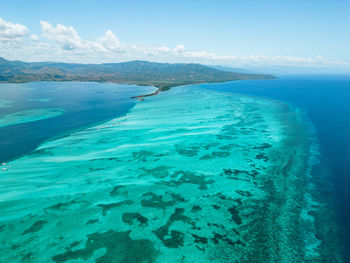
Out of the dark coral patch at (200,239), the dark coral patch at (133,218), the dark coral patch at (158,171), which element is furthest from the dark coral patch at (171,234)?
the dark coral patch at (158,171)

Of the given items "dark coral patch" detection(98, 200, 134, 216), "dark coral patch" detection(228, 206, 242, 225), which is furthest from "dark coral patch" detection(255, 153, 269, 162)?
"dark coral patch" detection(98, 200, 134, 216)

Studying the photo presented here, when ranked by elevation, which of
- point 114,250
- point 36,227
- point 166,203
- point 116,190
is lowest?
point 114,250

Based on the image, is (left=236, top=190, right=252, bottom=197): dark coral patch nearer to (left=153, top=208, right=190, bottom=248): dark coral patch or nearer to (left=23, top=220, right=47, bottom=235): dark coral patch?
(left=153, top=208, right=190, bottom=248): dark coral patch

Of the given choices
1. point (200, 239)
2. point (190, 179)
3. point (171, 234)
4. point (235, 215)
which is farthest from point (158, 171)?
point (200, 239)

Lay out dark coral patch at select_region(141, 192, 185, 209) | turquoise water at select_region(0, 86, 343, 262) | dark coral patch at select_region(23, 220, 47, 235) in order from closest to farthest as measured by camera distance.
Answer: turquoise water at select_region(0, 86, 343, 262) → dark coral patch at select_region(23, 220, 47, 235) → dark coral patch at select_region(141, 192, 185, 209)

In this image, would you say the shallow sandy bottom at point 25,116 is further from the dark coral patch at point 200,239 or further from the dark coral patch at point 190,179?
the dark coral patch at point 200,239

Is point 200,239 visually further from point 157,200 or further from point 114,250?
point 114,250

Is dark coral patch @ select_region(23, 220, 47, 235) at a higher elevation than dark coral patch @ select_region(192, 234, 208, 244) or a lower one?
higher

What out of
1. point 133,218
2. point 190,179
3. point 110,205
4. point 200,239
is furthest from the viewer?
point 190,179
